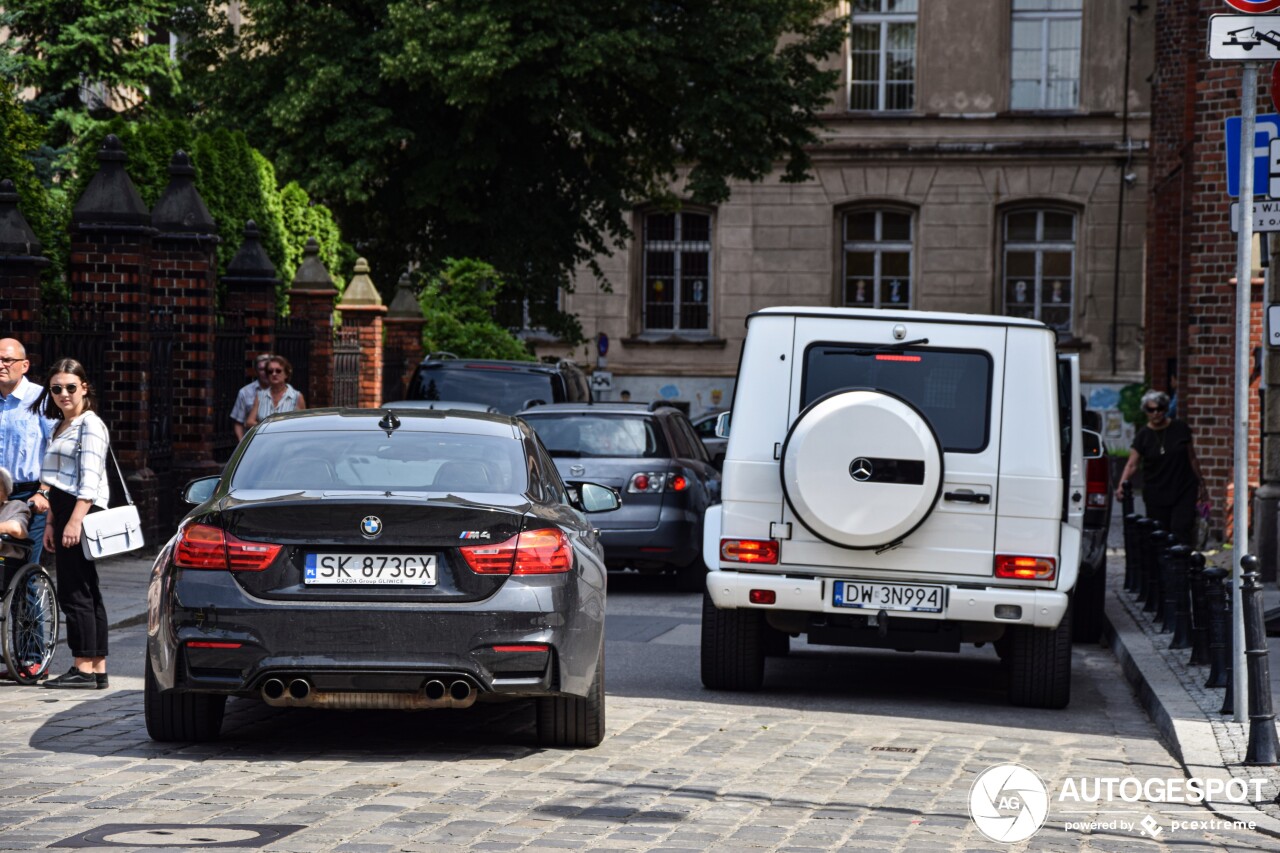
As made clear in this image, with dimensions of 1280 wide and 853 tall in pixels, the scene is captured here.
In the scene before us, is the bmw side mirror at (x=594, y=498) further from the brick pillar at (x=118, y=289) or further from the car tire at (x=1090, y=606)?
the brick pillar at (x=118, y=289)

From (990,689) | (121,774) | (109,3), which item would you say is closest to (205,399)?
(990,689)

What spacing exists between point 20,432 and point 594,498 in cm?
347

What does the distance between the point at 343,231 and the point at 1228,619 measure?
73.9 ft

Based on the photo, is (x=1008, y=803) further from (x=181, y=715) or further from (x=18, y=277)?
(x=18, y=277)

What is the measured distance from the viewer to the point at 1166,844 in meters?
6.70

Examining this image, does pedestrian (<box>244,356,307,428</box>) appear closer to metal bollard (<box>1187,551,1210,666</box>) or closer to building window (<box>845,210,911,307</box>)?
metal bollard (<box>1187,551,1210,666</box>)

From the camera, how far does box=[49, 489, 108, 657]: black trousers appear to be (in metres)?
9.76

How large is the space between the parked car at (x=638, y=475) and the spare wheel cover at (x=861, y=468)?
19.5 feet

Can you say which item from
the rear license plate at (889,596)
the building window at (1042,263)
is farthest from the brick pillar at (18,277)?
the building window at (1042,263)

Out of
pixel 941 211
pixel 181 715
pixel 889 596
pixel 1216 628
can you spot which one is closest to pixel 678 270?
pixel 941 211

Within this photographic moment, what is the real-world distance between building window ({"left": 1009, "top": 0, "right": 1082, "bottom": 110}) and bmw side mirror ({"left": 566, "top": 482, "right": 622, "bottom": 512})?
3454 cm

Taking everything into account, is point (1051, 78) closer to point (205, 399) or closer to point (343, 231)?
point (343, 231)

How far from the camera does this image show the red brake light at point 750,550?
10078 millimetres

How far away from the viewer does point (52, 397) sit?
9945 millimetres
